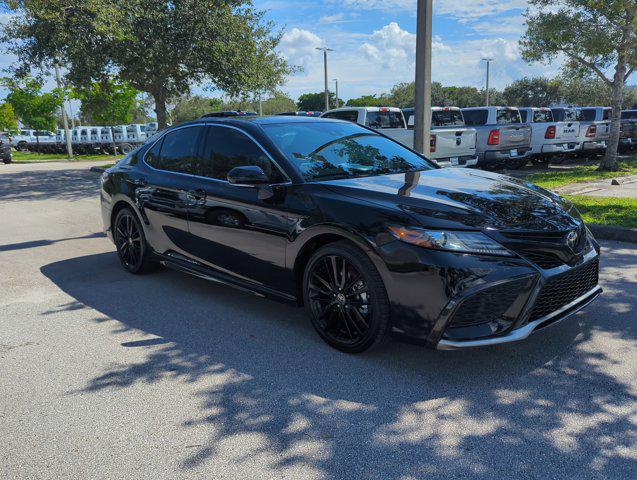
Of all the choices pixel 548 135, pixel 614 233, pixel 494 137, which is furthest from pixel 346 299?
pixel 548 135

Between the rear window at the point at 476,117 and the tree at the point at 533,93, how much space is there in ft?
157

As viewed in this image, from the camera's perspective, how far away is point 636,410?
9.78ft

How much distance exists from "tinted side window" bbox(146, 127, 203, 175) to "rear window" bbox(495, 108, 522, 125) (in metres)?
12.3

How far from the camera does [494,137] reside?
49.0 feet

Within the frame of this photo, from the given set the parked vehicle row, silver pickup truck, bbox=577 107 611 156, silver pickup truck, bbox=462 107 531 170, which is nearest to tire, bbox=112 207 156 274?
silver pickup truck, bbox=462 107 531 170

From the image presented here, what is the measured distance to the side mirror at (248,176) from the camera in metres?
4.06

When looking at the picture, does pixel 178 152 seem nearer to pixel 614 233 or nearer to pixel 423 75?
pixel 423 75

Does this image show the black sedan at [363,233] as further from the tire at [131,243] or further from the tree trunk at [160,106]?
the tree trunk at [160,106]

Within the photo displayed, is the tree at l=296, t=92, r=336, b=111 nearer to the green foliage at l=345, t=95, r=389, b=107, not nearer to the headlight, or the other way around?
the green foliage at l=345, t=95, r=389, b=107

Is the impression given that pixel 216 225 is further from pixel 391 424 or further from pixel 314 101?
pixel 314 101

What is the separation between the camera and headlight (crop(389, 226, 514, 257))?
3197 mm

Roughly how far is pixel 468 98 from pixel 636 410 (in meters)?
73.0

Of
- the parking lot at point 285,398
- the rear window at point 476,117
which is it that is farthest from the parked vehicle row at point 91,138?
the parking lot at point 285,398

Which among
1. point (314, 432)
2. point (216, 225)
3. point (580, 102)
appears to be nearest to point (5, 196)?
point (216, 225)
